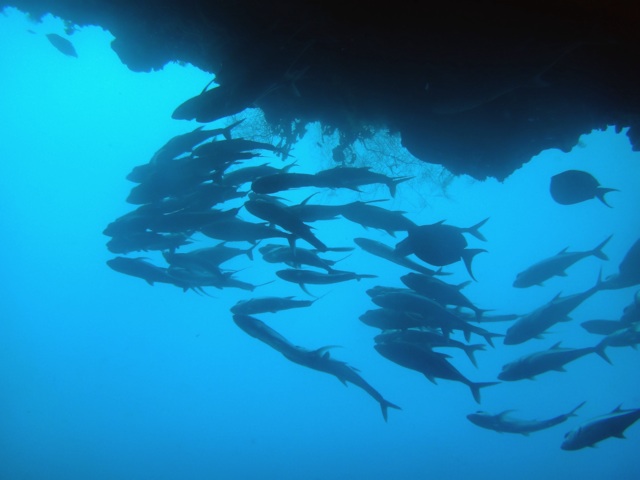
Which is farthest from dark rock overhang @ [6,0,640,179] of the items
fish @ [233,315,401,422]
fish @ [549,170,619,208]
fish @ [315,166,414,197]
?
fish @ [233,315,401,422]

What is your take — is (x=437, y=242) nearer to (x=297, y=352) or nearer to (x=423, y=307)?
(x=423, y=307)

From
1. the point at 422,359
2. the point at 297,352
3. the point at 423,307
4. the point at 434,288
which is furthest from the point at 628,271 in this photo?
the point at 297,352

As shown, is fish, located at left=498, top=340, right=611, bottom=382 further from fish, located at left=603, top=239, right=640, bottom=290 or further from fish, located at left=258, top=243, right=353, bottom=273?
fish, located at left=258, top=243, right=353, bottom=273

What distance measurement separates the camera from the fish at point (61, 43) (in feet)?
27.6

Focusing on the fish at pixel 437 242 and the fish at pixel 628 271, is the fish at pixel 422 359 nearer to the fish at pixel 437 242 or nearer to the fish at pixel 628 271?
the fish at pixel 437 242

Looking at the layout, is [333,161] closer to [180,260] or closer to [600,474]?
[180,260]

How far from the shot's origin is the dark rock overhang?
4129 mm

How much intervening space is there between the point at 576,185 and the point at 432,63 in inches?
89.9

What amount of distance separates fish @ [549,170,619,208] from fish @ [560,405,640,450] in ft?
9.11

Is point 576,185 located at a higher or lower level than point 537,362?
higher

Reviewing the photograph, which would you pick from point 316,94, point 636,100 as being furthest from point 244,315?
point 636,100

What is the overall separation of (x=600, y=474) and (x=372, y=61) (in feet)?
291

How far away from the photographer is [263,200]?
14.7 ft

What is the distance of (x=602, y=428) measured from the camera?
5555 millimetres
